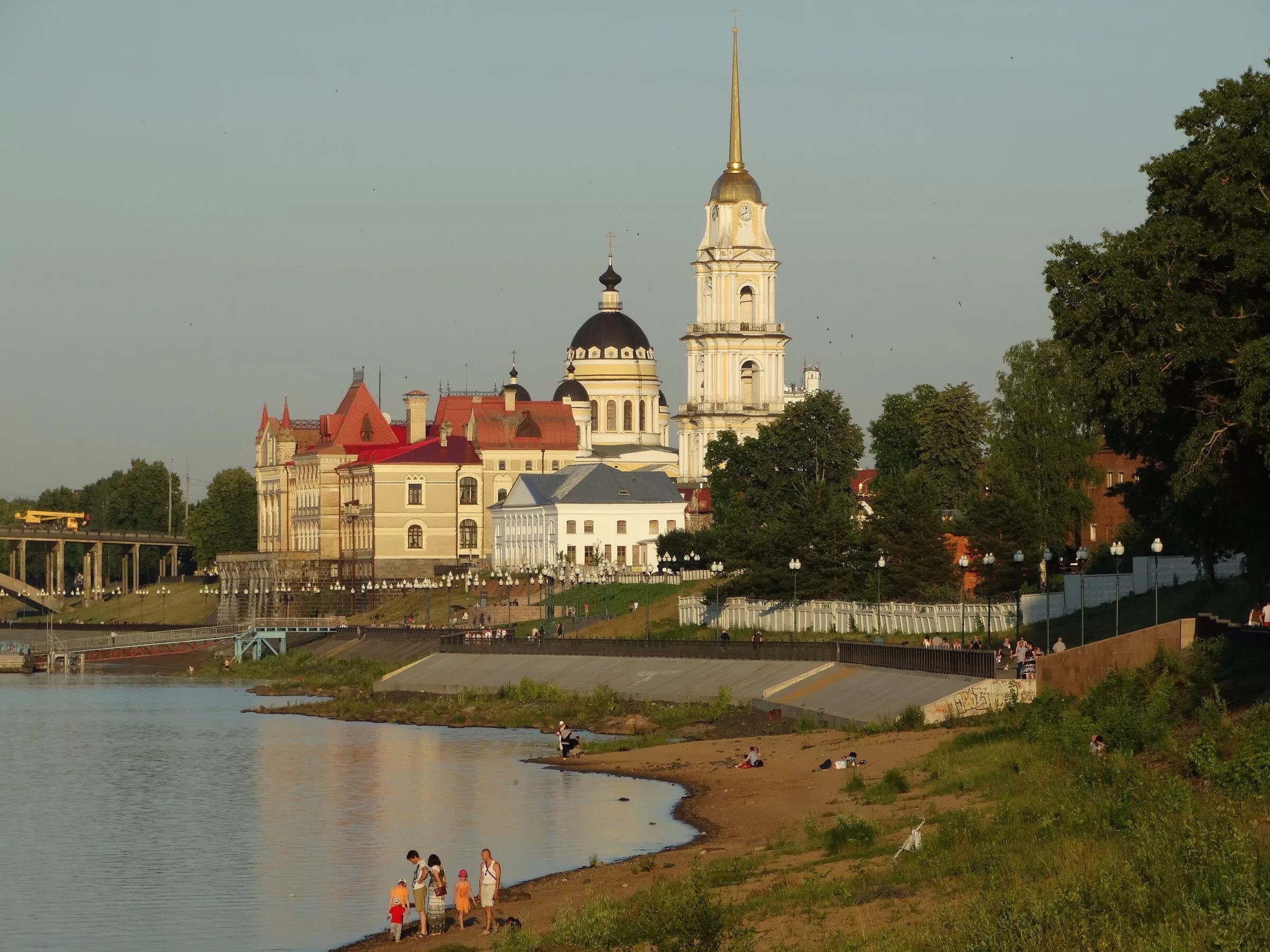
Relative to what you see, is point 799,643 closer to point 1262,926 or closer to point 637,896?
point 637,896

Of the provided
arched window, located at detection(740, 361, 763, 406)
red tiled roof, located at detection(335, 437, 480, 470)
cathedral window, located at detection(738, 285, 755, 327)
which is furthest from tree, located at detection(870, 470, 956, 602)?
red tiled roof, located at detection(335, 437, 480, 470)

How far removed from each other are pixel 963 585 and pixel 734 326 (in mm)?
81590

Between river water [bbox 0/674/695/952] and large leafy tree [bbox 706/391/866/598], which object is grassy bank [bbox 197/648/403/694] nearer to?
large leafy tree [bbox 706/391/866/598]

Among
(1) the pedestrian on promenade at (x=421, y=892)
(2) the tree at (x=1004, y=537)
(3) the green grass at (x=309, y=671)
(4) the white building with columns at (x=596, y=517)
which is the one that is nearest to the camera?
(1) the pedestrian on promenade at (x=421, y=892)

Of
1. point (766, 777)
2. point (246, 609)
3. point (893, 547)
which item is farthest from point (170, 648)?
point (766, 777)

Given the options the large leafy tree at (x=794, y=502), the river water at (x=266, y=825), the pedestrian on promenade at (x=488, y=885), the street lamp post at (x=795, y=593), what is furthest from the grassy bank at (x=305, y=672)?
the pedestrian on promenade at (x=488, y=885)

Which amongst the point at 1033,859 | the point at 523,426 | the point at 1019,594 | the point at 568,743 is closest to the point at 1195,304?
the point at 1033,859

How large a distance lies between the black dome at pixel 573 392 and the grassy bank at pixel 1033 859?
150147 mm

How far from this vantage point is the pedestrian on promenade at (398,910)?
116 ft

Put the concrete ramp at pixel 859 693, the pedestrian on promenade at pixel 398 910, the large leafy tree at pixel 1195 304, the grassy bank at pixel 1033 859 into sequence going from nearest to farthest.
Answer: the grassy bank at pixel 1033 859
the pedestrian on promenade at pixel 398 910
the large leafy tree at pixel 1195 304
the concrete ramp at pixel 859 693

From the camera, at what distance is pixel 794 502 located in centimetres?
12838

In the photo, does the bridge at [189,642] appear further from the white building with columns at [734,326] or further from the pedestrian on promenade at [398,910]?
the pedestrian on promenade at [398,910]

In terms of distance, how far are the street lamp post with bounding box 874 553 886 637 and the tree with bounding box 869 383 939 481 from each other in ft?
163

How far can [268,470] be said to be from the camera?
185 meters
